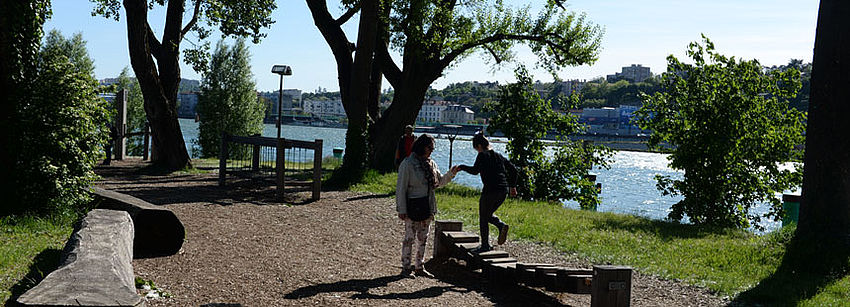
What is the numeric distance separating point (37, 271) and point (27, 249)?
0.99m

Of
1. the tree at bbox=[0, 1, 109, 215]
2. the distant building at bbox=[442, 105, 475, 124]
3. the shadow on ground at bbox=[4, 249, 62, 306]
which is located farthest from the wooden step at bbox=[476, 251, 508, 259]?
the distant building at bbox=[442, 105, 475, 124]

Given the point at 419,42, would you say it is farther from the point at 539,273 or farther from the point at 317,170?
the point at 539,273

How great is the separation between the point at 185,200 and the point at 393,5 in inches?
410

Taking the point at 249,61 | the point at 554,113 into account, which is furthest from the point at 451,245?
the point at 249,61

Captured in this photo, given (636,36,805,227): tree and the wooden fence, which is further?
the wooden fence

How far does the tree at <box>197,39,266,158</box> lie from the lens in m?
43.9

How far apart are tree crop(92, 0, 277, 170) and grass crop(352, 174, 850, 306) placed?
30.8ft

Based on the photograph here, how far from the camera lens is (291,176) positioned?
65.0ft

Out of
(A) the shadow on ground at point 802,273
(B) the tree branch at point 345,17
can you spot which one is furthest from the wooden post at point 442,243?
(B) the tree branch at point 345,17

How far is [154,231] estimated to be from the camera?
303 inches

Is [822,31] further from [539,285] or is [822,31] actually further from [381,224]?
[381,224]

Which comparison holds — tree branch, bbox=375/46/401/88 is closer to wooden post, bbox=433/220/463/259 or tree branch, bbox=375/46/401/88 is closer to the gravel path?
the gravel path

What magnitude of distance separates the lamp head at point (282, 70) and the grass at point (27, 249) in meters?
13.1

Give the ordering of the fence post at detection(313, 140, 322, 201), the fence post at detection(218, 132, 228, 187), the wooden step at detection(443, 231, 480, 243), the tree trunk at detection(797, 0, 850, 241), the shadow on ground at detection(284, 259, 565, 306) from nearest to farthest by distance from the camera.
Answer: the shadow on ground at detection(284, 259, 565, 306) → the wooden step at detection(443, 231, 480, 243) → the tree trunk at detection(797, 0, 850, 241) → the fence post at detection(313, 140, 322, 201) → the fence post at detection(218, 132, 228, 187)
